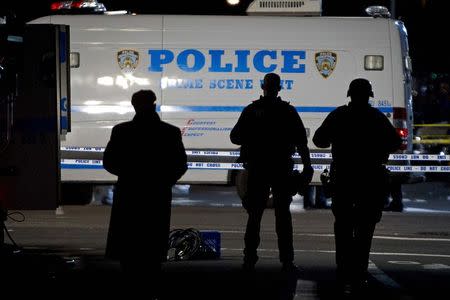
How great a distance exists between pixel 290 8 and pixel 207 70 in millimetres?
1635

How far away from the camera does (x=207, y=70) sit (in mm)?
19141

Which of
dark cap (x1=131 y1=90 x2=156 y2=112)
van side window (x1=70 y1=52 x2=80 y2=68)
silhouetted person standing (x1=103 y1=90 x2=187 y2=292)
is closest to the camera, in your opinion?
silhouetted person standing (x1=103 y1=90 x2=187 y2=292)

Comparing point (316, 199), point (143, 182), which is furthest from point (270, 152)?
point (316, 199)

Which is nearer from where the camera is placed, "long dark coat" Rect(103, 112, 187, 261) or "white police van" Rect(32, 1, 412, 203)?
"long dark coat" Rect(103, 112, 187, 261)

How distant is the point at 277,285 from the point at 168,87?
8.75m

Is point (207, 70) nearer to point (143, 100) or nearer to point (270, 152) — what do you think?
point (270, 152)

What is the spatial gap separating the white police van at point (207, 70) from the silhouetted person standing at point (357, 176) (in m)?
8.65

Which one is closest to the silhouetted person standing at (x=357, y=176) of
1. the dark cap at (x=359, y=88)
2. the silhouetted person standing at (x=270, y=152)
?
the dark cap at (x=359, y=88)

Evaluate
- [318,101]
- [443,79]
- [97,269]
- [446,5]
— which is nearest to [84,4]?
[318,101]

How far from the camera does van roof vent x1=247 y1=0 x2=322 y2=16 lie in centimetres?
1958

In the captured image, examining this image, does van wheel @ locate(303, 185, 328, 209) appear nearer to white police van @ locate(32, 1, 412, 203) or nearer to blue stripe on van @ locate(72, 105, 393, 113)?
white police van @ locate(32, 1, 412, 203)

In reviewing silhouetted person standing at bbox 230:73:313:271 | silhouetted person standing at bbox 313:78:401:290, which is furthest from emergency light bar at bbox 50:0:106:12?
silhouetted person standing at bbox 313:78:401:290

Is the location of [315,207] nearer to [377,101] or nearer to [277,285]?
[377,101]

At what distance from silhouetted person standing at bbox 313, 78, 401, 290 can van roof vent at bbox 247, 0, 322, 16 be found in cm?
927
